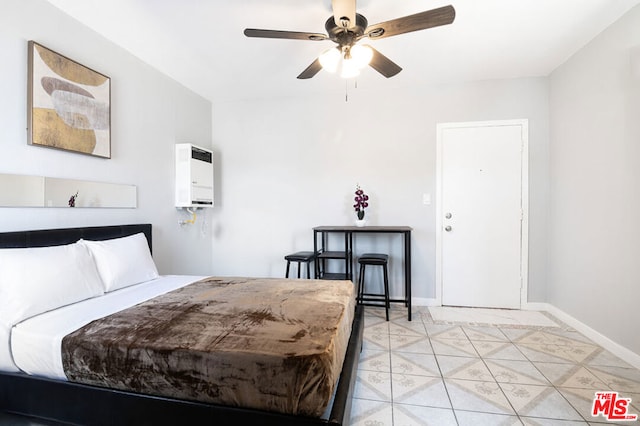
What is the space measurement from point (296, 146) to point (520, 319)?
3.15m

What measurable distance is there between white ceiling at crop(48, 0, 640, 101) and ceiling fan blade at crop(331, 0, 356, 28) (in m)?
0.38

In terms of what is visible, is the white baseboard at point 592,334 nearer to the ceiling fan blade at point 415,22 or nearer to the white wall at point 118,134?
the ceiling fan blade at point 415,22

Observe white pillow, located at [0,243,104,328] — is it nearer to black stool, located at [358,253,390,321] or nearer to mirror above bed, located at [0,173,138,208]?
mirror above bed, located at [0,173,138,208]

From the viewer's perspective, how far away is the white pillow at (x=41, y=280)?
1.55 meters

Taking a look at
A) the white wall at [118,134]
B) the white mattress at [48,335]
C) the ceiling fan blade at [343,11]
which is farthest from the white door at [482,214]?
the white mattress at [48,335]

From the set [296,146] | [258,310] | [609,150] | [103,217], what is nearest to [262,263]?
[296,146]

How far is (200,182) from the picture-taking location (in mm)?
3443

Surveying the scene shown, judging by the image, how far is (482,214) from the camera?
11.1 feet

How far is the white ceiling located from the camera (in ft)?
6.92

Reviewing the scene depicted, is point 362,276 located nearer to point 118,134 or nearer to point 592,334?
point 592,334

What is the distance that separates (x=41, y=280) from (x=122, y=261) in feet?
1.79

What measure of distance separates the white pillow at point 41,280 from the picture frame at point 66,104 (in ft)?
2.50

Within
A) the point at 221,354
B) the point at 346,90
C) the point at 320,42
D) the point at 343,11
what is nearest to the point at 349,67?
the point at 343,11

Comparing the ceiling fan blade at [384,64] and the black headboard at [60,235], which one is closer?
the black headboard at [60,235]
